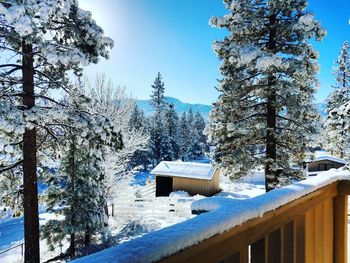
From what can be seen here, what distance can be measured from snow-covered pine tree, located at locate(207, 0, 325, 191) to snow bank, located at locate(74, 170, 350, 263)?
23.3 feet

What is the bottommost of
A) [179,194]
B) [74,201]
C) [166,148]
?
[179,194]

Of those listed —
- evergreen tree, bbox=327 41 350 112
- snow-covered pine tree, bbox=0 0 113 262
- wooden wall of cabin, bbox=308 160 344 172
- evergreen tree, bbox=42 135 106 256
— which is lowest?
wooden wall of cabin, bbox=308 160 344 172

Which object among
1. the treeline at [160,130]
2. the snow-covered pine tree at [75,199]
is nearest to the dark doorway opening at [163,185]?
the snow-covered pine tree at [75,199]

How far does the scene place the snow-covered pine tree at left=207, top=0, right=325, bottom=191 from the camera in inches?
319

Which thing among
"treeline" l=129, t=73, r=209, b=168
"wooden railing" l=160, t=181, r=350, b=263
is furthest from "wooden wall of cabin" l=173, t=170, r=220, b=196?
"wooden railing" l=160, t=181, r=350, b=263

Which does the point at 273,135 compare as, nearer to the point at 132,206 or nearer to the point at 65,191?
the point at 65,191

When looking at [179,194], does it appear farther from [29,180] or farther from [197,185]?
[29,180]

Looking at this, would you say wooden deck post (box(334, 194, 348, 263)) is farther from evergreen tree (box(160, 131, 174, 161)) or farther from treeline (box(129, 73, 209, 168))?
evergreen tree (box(160, 131, 174, 161))

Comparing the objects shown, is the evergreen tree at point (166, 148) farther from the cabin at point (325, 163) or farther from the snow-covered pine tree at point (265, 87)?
the snow-covered pine tree at point (265, 87)

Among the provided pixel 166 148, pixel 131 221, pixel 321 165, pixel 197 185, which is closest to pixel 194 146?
pixel 166 148

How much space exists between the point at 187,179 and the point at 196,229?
21643 millimetres

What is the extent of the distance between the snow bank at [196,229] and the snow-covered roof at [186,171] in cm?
2027

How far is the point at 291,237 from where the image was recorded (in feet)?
4.53

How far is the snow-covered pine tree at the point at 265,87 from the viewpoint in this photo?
8.11 meters
